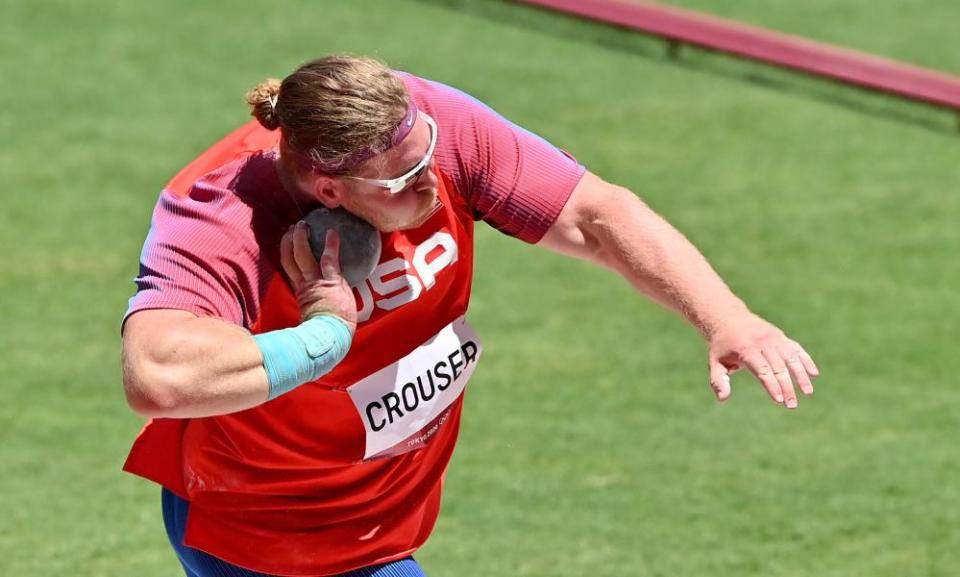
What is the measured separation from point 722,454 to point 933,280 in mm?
2008

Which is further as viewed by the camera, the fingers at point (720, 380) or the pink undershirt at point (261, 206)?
the fingers at point (720, 380)

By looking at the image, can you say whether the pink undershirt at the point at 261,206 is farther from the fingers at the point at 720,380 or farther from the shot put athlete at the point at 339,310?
the fingers at the point at 720,380

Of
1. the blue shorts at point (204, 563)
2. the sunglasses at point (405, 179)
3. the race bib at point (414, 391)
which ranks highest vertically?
the sunglasses at point (405, 179)

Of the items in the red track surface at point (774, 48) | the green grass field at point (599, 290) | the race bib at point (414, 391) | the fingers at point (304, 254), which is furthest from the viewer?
the red track surface at point (774, 48)

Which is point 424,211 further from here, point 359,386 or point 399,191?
point 359,386

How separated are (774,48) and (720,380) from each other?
6917mm

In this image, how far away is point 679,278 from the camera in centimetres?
359

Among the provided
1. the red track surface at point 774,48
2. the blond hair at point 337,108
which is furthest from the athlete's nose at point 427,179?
the red track surface at point 774,48

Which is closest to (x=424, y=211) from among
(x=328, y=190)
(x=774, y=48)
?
(x=328, y=190)

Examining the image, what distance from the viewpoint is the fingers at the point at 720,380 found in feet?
11.0

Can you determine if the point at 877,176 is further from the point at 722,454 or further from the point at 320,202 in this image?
Result: the point at 320,202

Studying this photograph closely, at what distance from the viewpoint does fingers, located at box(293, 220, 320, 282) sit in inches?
130

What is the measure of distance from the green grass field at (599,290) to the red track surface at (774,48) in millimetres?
142

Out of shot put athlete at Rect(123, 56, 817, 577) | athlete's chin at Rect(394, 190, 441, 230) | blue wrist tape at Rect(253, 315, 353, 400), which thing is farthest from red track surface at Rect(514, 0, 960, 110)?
blue wrist tape at Rect(253, 315, 353, 400)
